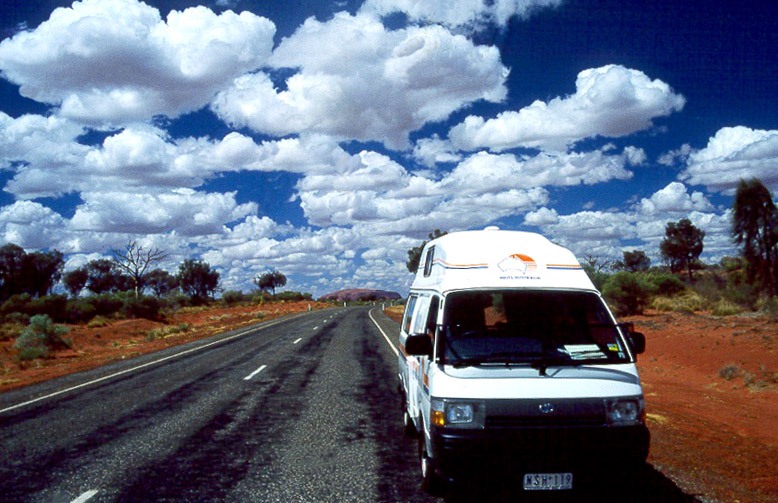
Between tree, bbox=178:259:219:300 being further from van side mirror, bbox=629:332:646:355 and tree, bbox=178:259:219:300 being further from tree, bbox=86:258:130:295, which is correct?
van side mirror, bbox=629:332:646:355

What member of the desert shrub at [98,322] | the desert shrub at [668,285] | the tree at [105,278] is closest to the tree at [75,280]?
the tree at [105,278]

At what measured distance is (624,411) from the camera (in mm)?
4887

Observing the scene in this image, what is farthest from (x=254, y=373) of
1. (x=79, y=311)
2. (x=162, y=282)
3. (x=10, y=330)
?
(x=162, y=282)

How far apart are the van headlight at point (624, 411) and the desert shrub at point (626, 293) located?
86.8 ft

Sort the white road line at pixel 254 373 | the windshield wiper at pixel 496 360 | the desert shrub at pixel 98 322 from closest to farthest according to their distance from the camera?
the windshield wiper at pixel 496 360, the white road line at pixel 254 373, the desert shrub at pixel 98 322

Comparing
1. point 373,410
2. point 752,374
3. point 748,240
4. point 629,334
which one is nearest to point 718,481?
point 629,334

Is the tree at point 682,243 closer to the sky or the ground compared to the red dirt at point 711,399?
closer to the sky

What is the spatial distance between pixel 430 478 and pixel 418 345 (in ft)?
3.77

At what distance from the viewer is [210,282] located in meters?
113

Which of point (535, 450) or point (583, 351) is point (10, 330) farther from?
point (535, 450)

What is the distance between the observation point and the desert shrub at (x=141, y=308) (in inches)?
2170

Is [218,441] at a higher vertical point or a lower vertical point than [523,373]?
lower

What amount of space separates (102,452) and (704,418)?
8546 mm

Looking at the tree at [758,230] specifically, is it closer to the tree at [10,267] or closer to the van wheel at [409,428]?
the van wheel at [409,428]
